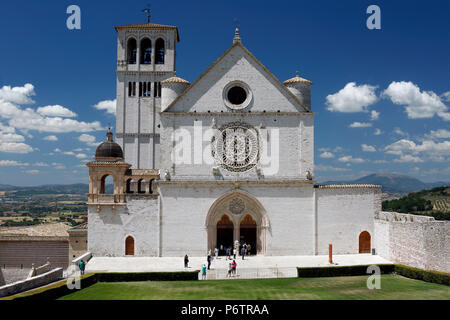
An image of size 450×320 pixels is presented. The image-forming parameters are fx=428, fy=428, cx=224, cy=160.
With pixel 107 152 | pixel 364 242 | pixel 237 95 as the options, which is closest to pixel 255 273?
pixel 364 242

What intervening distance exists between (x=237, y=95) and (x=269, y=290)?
57.0 ft

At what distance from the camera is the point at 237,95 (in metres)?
36.0

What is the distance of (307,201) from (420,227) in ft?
30.1

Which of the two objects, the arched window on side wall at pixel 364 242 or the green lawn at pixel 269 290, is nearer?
the green lawn at pixel 269 290

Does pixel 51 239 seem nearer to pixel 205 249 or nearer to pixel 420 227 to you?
pixel 205 249

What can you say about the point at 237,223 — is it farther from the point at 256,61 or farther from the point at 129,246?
the point at 256,61

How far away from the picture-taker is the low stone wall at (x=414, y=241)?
27.8 m

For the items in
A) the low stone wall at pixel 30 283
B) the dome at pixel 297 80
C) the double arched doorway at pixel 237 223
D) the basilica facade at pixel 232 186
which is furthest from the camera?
the dome at pixel 297 80

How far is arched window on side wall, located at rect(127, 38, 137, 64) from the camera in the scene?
155 ft

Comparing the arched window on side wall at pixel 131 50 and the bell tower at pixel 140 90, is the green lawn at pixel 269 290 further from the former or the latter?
the arched window on side wall at pixel 131 50

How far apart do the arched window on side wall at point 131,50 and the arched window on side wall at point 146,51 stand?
2.75 ft

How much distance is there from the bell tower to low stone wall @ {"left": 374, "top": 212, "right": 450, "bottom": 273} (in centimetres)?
2406

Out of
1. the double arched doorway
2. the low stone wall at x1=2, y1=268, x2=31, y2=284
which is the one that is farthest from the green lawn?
the low stone wall at x1=2, y1=268, x2=31, y2=284

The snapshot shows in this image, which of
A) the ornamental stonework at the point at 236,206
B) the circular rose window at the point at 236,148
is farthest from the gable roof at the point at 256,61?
the ornamental stonework at the point at 236,206
